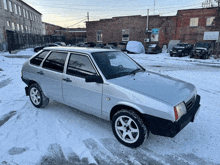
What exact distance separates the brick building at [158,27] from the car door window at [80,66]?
29834mm

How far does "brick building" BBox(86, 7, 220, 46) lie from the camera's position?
27156 mm

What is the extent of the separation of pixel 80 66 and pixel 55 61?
0.87 meters

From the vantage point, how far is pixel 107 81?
117 inches

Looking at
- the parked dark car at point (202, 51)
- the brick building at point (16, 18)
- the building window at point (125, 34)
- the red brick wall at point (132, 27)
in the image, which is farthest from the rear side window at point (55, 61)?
the building window at point (125, 34)

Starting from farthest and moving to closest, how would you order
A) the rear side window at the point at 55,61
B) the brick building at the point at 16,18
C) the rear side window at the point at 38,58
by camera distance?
the brick building at the point at 16,18 < the rear side window at the point at 38,58 < the rear side window at the point at 55,61

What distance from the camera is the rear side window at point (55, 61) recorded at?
3728mm

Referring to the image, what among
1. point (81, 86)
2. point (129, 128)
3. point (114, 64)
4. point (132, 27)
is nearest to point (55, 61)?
point (81, 86)

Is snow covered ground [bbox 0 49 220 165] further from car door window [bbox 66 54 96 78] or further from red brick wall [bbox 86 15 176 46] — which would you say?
red brick wall [bbox 86 15 176 46]

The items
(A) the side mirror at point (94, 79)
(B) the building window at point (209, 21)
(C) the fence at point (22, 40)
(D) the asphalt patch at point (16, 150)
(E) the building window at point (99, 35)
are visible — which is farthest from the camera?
(E) the building window at point (99, 35)

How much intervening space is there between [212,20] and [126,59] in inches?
1174

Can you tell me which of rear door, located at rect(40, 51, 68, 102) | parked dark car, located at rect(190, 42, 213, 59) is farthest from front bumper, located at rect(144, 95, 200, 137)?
parked dark car, located at rect(190, 42, 213, 59)

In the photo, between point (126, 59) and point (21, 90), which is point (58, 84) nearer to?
point (126, 59)

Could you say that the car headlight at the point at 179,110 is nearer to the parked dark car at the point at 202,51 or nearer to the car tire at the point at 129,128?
the car tire at the point at 129,128

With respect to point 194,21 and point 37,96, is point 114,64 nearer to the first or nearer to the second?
point 37,96
